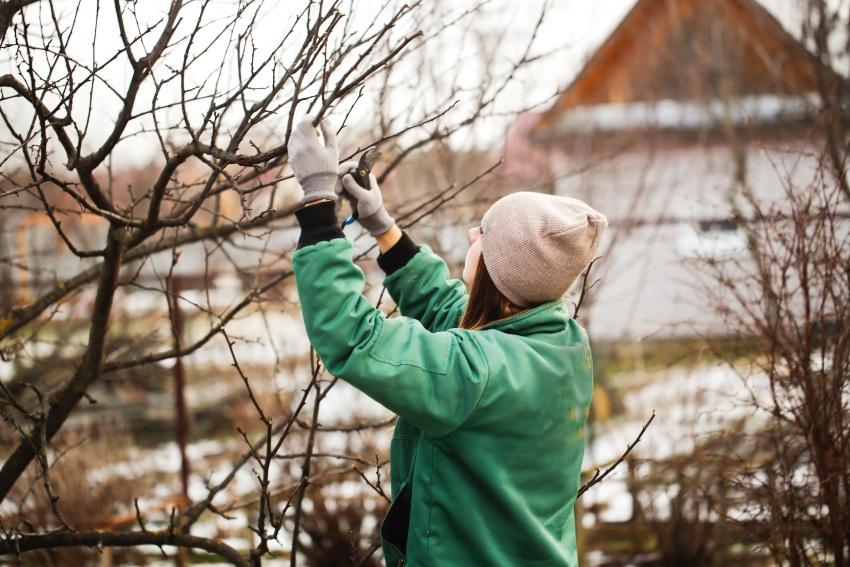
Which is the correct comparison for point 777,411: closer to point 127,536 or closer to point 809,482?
Result: point 809,482

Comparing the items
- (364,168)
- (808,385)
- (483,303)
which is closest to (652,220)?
(808,385)

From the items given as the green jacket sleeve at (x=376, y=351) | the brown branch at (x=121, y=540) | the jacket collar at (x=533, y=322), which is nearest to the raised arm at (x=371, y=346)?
the green jacket sleeve at (x=376, y=351)

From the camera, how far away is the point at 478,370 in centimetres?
Answer: 168

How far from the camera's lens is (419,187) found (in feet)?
21.3

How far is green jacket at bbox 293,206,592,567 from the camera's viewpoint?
1614 millimetres

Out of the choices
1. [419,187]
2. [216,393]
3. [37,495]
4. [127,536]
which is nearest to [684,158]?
[419,187]

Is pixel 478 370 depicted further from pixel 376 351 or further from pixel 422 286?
pixel 422 286

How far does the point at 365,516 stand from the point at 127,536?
2.68 m

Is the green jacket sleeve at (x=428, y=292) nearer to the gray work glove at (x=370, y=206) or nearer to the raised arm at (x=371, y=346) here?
the gray work glove at (x=370, y=206)

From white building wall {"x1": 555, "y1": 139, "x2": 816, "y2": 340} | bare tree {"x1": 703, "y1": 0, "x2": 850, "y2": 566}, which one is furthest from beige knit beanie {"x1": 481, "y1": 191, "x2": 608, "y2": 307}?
white building wall {"x1": 555, "y1": 139, "x2": 816, "y2": 340}

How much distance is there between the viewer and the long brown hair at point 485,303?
1.91 m

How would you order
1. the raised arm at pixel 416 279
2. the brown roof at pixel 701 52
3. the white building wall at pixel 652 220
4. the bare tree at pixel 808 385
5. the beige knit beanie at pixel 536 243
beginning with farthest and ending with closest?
the brown roof at pixel 701 52 < the white building wall at pixel 652 220 < the bare tree at pixel 808 385 < the raised arm at pixel 416 279 < the beige knit beanie at pixel 536 243

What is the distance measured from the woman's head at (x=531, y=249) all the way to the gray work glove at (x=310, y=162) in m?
0.37

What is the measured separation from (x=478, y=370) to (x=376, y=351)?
202mm
